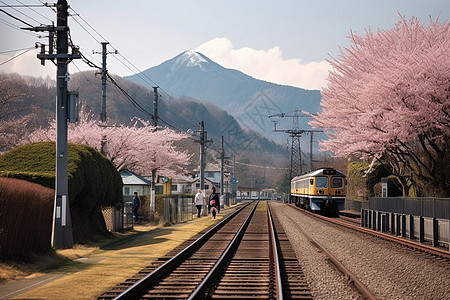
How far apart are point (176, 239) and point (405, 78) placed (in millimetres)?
14297

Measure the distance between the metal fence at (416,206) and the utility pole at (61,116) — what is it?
1272 cm

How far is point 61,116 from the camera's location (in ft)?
61.4

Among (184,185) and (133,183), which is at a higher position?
(184,185)

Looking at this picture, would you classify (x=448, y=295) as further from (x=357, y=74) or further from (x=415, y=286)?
(x=357, y=74)

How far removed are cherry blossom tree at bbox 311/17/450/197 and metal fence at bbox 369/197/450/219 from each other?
3527 millimetres

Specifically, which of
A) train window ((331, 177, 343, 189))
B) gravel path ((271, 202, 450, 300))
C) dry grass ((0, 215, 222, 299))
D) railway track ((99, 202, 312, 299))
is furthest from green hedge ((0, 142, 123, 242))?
train window ((331, 177, 343, 189))

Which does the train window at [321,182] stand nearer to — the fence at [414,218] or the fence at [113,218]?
Answer: the fence at [414,218]

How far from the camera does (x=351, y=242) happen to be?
21.9 meters

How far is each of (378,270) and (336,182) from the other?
102 ft

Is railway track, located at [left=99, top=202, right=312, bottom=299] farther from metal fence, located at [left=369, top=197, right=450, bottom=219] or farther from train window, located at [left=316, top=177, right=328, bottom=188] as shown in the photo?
train window, located at [left=316, top=177, right=328, bottom=188]

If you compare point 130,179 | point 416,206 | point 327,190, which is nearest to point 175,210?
point 327,190

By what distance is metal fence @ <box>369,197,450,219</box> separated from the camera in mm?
21234

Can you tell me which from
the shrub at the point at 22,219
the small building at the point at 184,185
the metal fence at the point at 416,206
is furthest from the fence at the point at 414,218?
the small building at the point at 184,185

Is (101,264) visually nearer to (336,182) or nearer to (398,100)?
(398,100)
